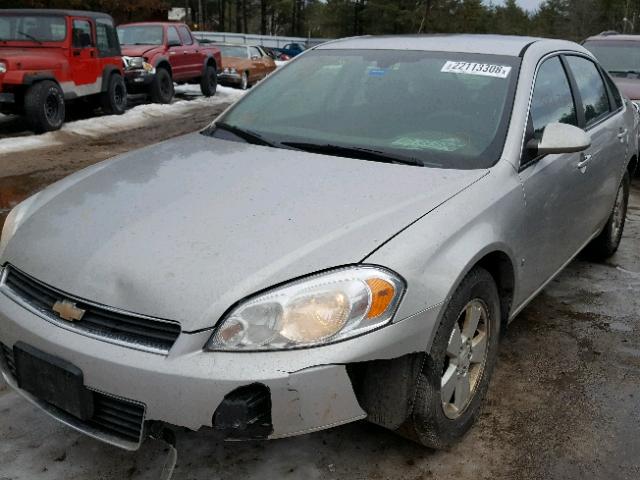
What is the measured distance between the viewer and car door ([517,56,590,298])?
2.92 m

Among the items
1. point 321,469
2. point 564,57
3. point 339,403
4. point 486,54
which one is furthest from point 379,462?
point 564,57

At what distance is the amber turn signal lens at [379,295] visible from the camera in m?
Answer: 2.06

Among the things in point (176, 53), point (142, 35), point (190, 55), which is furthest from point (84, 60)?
point (190, 55)

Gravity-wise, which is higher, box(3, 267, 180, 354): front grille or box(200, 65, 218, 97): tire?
box(200, 65, 218, 97): tire

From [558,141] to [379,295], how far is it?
132 centimetres

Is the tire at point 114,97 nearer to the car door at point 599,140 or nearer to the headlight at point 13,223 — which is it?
the car door at point 599,140

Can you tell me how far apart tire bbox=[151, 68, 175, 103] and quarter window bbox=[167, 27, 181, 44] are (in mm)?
1022

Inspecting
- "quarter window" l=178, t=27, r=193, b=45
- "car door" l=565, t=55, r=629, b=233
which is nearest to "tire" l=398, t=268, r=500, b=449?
"car door" l=565, t=55, r=629, b=233

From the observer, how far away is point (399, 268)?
2.12m

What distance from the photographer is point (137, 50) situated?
14.6 m

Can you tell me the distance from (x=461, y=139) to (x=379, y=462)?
140 centimetres

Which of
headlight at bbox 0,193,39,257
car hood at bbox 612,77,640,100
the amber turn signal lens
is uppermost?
car hood at bbox 612,77,640,100

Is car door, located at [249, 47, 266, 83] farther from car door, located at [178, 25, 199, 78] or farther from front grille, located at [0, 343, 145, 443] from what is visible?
front grille, located at [0, 343, 145, 443]

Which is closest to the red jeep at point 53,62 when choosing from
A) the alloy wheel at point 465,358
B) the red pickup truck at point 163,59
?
the red pickup truck at point 163,59
